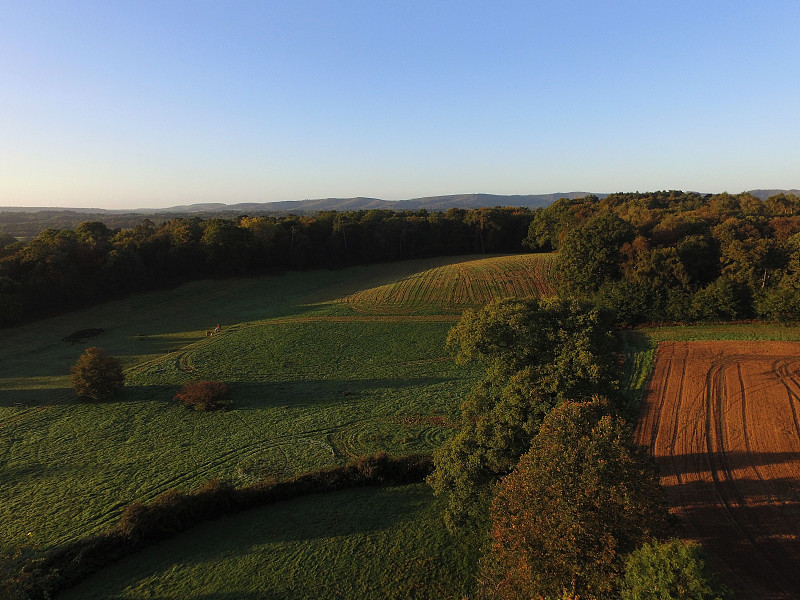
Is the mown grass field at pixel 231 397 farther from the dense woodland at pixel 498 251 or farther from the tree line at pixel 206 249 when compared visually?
the dense woodland at pixel 498 251

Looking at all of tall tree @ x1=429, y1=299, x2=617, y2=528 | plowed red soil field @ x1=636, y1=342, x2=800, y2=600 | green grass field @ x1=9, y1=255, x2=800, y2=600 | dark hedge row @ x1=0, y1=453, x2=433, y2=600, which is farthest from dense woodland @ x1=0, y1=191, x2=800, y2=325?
dark hedge row @ x1=0, y1=453, x2=433, y2=600

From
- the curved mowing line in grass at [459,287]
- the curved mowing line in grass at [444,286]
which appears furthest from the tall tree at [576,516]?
the curved mowing line in grass at [459,287]

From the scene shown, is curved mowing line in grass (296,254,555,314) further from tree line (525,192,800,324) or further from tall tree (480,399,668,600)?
tall tree (480,399,668,600)

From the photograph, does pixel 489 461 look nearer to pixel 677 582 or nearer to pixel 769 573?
pixel 677 582

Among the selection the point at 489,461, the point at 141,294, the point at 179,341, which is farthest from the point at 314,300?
the point at 489,461

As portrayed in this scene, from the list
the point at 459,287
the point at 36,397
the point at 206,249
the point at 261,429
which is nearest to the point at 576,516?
the point at 261,429
